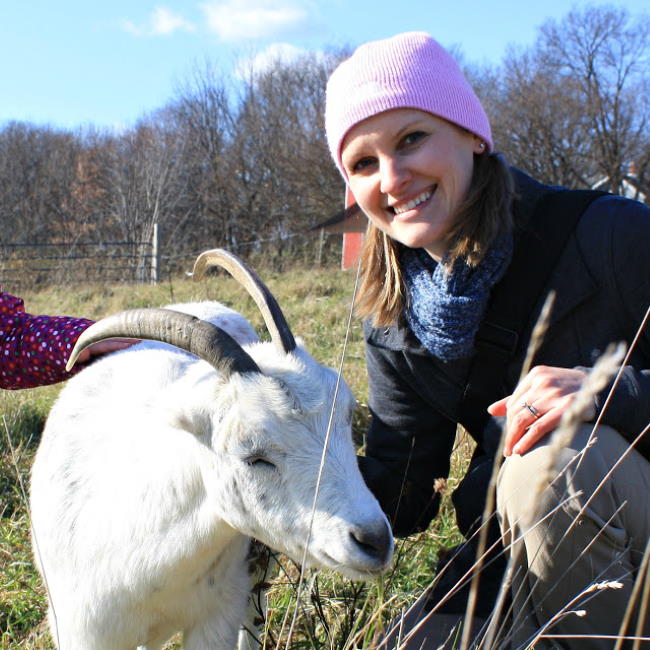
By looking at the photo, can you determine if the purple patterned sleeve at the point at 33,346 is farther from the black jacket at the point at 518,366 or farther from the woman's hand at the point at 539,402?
the woman's hand at the point at 539,402

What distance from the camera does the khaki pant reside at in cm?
194

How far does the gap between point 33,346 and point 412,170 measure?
5.60ft

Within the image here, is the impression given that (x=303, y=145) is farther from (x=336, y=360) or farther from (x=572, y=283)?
(x=572, y=283)

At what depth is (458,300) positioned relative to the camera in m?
2.34

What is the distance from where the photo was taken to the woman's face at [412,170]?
2357 millimetres

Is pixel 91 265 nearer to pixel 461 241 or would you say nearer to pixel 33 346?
pixel 33 346

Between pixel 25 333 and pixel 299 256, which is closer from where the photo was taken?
pixel 25 333

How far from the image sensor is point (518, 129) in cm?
2512

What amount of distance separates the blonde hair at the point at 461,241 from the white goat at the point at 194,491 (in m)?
0.43

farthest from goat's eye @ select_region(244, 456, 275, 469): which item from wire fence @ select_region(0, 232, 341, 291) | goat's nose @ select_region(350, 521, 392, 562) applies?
wire fence @ select_region(0, 232, 341, 291)

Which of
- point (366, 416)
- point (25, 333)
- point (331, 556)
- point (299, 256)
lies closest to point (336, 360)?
point (366, 416)

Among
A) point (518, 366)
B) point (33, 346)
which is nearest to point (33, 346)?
point (33, 346)

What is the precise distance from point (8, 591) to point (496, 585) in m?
2.02

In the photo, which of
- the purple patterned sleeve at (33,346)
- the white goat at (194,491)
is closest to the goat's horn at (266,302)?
the white goat at (194,491)
